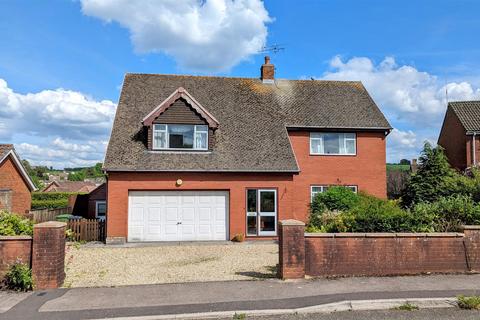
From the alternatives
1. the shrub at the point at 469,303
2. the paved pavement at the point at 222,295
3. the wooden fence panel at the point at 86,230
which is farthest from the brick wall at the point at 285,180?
the shrub at the point at 469,303

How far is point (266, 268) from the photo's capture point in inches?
446

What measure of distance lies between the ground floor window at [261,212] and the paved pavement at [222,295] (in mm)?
8109

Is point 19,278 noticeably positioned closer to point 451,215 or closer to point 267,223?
point 267,223

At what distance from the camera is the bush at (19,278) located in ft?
28.7

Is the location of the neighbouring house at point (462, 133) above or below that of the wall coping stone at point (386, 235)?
above

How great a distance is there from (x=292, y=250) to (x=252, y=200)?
8.12m

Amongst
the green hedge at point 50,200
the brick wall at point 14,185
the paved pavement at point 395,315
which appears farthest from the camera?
the green hedge at point 50,200

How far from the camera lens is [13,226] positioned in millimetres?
10258

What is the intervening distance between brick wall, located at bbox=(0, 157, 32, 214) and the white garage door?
1118cm

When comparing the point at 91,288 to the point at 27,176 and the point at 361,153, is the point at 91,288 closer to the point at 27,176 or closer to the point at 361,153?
the point at 361,153

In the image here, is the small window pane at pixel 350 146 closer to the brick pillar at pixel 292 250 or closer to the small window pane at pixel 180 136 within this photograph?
the small window pane at pixel 180 136

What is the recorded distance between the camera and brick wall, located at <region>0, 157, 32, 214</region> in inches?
969

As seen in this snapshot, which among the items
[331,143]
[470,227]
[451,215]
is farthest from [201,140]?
[470,227]

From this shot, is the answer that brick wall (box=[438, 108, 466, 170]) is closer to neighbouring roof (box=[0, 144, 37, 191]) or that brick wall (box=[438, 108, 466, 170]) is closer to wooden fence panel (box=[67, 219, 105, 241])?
wooden fence panel (box=[67, 219, 105, 241])
